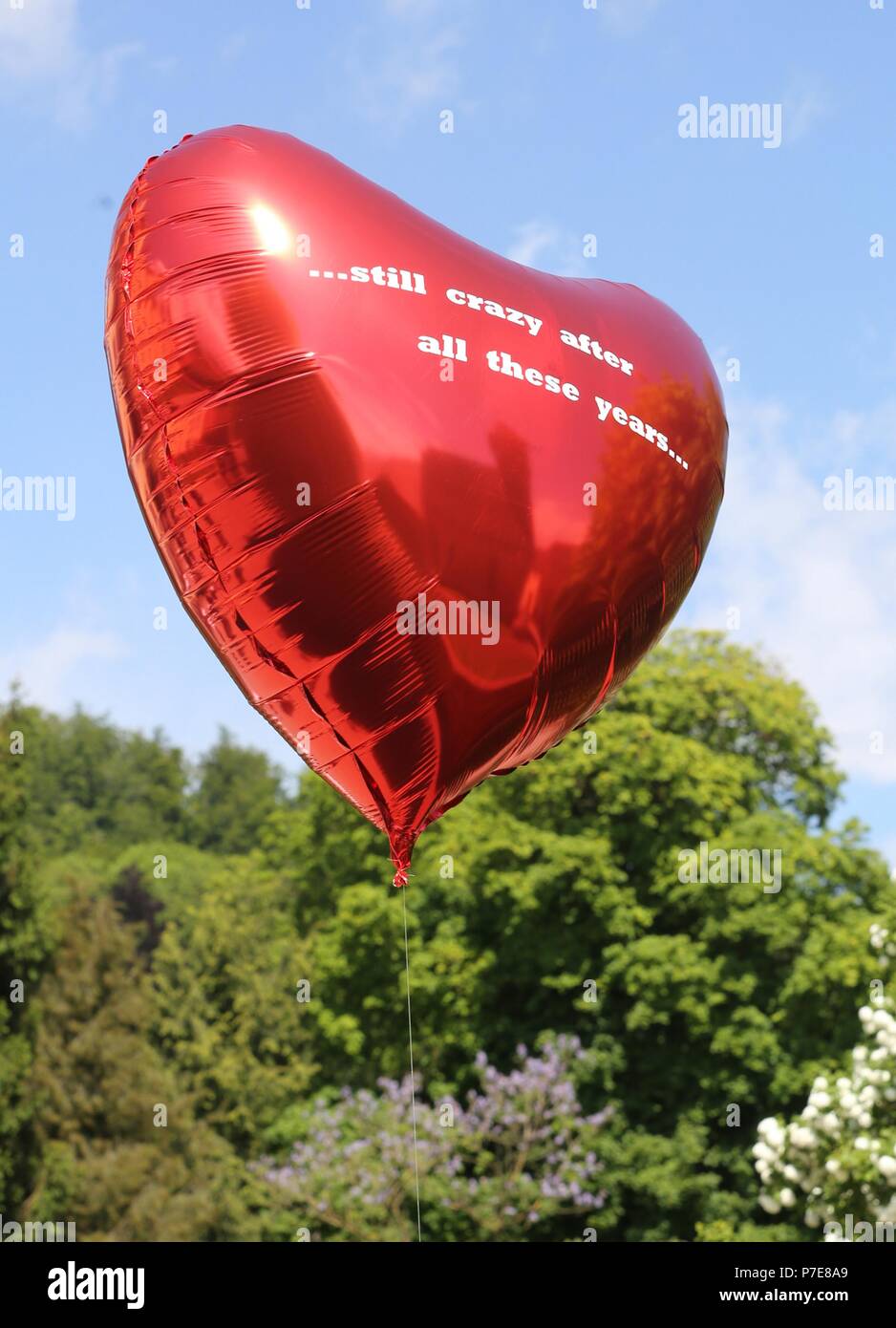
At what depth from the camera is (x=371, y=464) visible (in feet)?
21.3

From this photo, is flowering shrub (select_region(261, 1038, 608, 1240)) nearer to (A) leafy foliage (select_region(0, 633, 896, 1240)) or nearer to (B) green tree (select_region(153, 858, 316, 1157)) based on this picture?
(A) leafy foliage (select_region(0, 633, 896, 1240))

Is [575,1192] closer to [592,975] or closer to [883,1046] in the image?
[592,975]

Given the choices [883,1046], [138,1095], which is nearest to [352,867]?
[138,1095]

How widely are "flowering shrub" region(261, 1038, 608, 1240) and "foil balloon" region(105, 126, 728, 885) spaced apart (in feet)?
63.3

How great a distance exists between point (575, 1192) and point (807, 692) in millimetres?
9828

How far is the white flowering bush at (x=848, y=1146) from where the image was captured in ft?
56.9

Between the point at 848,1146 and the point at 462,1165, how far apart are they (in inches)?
402

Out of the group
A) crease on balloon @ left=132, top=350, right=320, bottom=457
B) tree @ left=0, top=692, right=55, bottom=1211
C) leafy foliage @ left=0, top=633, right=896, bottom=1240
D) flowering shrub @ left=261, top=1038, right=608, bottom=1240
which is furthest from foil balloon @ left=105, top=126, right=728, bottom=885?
tree @ left=0, top=692, right=55, bottom=1211

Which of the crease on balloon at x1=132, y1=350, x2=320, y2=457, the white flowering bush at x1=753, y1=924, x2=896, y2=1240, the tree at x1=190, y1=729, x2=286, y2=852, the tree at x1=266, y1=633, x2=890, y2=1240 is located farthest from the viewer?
the tree at x1=190, y1=729, x2=286, y2=852

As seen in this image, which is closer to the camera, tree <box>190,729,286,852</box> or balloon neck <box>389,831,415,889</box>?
A: balloon neck <box>389,831,415,889</box>

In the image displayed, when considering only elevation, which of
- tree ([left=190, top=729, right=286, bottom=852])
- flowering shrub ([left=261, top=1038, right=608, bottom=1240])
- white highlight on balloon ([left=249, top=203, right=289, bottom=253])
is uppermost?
tree ([left=190, top=729, right=286, bottom=852])

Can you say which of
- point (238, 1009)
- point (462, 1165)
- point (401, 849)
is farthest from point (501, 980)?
point (401, 849)

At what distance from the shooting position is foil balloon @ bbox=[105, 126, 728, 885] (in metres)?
6.49

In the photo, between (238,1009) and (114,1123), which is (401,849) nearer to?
→ (238,1009)
